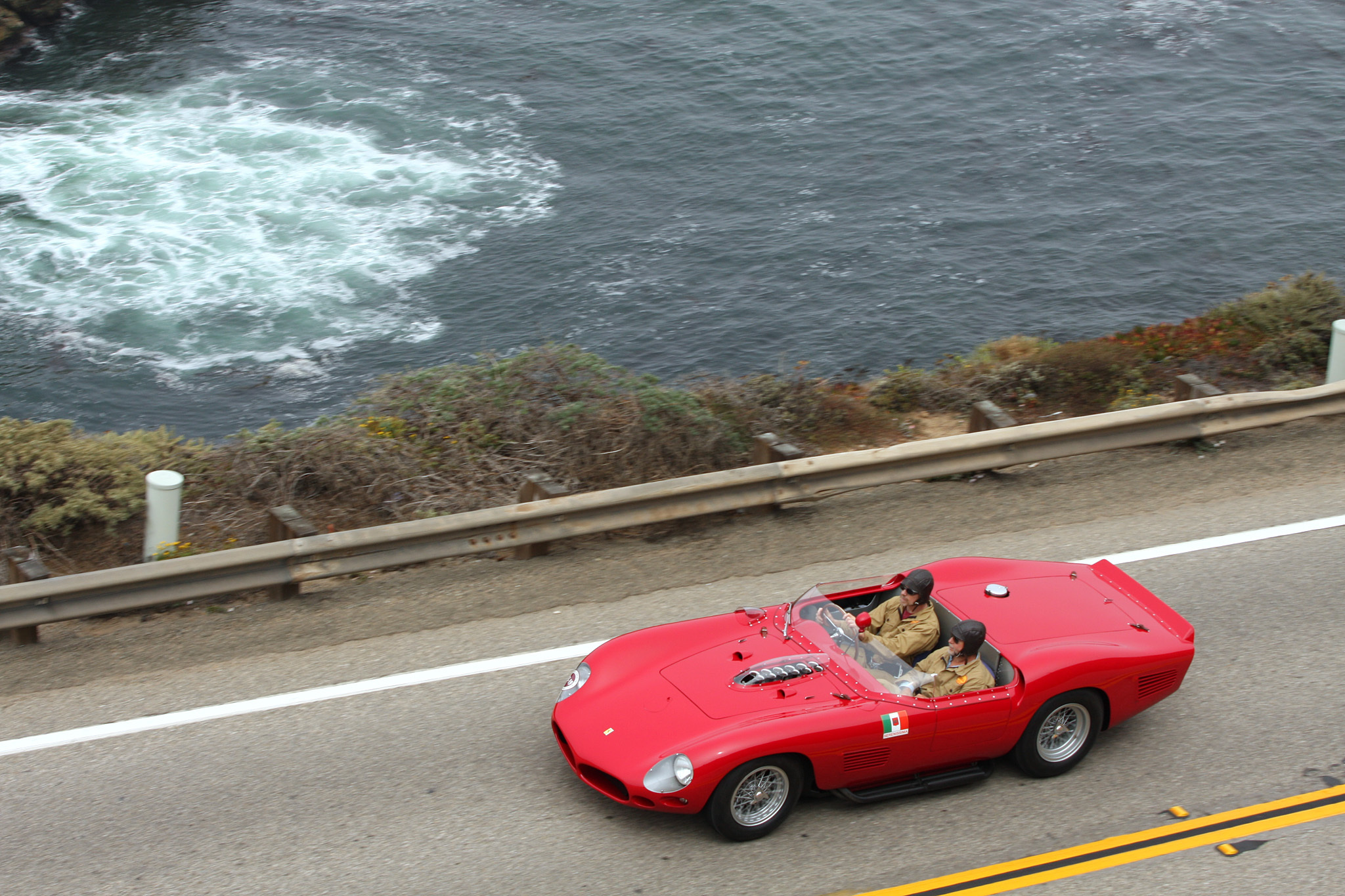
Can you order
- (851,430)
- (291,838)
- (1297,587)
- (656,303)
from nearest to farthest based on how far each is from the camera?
(291,838)
(1297,587)
(851,430)
(656,303)

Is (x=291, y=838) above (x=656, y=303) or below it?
above

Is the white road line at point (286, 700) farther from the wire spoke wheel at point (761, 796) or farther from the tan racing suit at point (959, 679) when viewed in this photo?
the tan racing suit at point (959, 679)

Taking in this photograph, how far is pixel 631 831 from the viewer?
6.88 metres

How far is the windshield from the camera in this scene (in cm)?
727

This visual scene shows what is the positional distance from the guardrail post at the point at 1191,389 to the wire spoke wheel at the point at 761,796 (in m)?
6.23

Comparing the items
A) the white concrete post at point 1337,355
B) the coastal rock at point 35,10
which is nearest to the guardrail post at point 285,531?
the white concrete post at point 1337,355

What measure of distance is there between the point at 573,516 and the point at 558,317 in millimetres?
13880

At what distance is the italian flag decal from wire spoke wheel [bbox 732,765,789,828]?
2.02 feet

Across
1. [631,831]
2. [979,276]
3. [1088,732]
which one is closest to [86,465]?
[631,831]

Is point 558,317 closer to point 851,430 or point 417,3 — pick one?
point 851,430

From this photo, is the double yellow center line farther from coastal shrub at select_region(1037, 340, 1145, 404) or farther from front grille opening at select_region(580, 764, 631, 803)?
coastal shrub at select_region(1037, 340, 1145, 404)

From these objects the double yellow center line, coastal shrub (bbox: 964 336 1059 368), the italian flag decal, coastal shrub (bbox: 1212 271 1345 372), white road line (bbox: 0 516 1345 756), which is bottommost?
coastal shrub (bbox: 964 336 1059 368)

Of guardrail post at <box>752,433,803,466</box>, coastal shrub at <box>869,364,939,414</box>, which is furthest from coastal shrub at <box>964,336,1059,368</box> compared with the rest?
guardrail post at <box>752,433,803,466</box>

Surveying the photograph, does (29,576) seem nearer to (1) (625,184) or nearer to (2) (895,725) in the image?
(2) (895,725)
